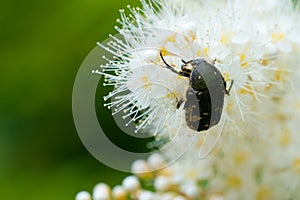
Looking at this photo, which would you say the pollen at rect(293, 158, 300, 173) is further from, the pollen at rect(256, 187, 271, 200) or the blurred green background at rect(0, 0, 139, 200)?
the blurred green background at rect(0, 0, 139, 200)

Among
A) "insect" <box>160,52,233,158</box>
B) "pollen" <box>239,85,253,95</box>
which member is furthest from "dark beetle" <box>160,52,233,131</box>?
"pollen" <box>239,85,253,95</box>

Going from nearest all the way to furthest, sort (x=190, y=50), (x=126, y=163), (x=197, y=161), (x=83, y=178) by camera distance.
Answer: (x=190, y=50)
(x=197, y=161)
(x=126, y=163)
(x=83, y=178)

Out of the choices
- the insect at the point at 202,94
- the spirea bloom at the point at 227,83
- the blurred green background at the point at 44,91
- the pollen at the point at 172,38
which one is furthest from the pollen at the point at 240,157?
the blurred green background at the point at 44,91

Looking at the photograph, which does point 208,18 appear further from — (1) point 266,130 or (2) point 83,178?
(2) point 83,178

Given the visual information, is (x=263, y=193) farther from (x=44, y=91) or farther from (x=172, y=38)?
(x=44, y=91)

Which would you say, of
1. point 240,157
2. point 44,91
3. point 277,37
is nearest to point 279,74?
point 277,37

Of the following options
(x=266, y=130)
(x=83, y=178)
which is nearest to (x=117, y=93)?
(x=266, y=130)
